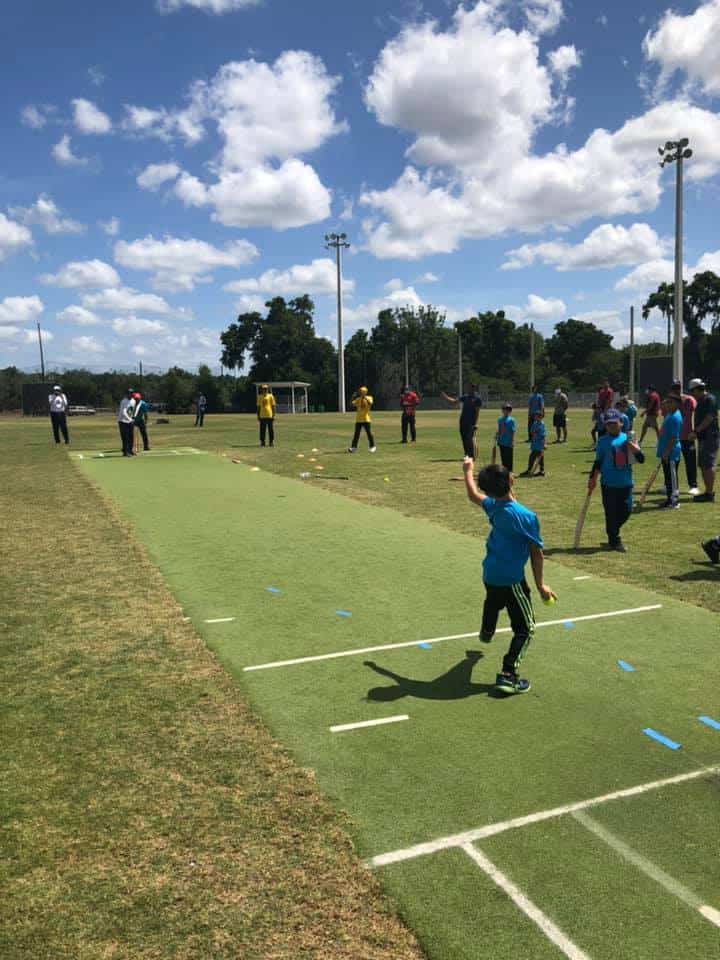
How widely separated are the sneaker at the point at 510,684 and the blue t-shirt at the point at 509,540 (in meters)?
0.66

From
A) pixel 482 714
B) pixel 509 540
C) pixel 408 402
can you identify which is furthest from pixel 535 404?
pixel 482 714

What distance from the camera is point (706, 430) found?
43.4ft

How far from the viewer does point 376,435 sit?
31.8m

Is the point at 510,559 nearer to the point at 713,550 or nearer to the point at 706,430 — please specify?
the point at 713,550

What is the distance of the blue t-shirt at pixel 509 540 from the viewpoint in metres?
5.38

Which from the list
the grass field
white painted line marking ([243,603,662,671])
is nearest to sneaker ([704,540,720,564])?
the grass field

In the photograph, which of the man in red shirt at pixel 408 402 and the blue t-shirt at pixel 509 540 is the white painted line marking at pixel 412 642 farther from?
the man in red shirt at pixel 408 402

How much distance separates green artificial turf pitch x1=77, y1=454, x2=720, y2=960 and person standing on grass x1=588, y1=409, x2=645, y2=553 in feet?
4.36

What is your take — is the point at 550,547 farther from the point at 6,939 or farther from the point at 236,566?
the point at 6,939

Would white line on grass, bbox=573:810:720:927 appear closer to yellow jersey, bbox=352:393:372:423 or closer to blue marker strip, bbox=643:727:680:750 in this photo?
blue marker strip, bbox=643:727:680:750

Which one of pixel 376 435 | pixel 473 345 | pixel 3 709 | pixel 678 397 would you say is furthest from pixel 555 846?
pixel 473 345

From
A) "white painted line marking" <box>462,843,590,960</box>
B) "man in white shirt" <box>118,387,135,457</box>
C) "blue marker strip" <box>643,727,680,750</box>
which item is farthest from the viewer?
"man in white shirt" <box>118,387,135,457</box>

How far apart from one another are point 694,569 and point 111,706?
22.7 ft

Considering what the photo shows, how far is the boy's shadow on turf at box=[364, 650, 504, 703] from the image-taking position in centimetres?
532
